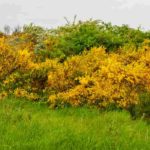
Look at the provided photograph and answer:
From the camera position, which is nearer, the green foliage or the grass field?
the grass field

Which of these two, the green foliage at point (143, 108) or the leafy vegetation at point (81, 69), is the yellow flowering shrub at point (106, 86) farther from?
the green foliage at point (143, 108)

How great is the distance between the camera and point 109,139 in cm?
912

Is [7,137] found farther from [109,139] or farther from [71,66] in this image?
[71,66]

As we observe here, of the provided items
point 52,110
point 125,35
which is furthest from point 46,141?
point 125,35

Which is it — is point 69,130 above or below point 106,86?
below

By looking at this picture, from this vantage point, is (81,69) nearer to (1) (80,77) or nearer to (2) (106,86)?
(1) (80,77)

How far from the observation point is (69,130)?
943cm

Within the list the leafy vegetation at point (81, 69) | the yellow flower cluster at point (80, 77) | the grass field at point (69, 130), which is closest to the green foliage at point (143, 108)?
the leafy vegetation at point (81, 69)

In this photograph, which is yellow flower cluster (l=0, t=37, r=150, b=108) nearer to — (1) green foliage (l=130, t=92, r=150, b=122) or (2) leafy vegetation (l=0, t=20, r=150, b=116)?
(2) leafy vegetation (l=0, t=20, r=150, b=116)

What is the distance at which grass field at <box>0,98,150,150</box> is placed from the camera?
8.84 meters

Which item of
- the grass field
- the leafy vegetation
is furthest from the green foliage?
the grass field

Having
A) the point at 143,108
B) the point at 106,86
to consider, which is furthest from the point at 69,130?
the point at 106,86

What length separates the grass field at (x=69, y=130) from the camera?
8.84 m

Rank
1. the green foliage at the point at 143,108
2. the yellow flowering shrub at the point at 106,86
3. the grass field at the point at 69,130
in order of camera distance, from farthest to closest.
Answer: the yellow flowering shrub at the point at 106,86 → the green foliage at the point at 143,108 → the grass field at the point at 69,130
